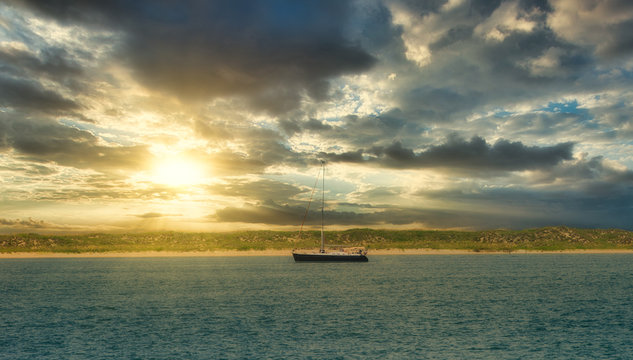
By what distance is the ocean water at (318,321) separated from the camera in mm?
30094

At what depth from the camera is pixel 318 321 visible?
4000 centimetres

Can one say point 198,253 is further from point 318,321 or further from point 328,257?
point 318,321

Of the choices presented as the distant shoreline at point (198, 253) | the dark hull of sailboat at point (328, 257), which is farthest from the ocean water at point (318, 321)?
the distant shoreline at point (198, 253)

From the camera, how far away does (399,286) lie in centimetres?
6706

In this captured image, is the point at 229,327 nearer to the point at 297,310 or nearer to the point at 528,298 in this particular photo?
the point at 297,310

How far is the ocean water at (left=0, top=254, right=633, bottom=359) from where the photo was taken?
98.7ft

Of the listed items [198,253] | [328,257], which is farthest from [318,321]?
[198,253]

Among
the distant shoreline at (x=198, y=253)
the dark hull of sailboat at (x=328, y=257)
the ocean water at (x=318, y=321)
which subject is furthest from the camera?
the distant shoreline at (x=198, y=253)

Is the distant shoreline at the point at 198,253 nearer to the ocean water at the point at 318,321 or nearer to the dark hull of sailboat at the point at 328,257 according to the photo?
the dark hull of sailboat at the point at 328,257

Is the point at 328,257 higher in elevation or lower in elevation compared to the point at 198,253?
higher

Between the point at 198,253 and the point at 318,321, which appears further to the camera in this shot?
the point at 198,253

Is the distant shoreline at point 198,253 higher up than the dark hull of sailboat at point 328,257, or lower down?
lower down

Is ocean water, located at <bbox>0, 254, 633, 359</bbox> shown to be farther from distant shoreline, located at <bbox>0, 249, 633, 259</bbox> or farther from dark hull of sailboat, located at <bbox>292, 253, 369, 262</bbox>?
distant shoreline, located at <bbox>0, 249, 633, 259</bbox>

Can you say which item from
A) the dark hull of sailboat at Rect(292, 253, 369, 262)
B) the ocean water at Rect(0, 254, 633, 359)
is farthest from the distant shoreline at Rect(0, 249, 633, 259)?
the ocean water at Rect(0, 254, 633, 359)
